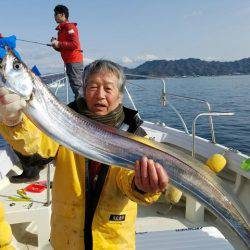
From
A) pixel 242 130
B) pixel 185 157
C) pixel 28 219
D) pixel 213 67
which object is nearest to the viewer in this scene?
pixel 185 157

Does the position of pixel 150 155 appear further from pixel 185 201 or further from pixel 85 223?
pixel 185 201

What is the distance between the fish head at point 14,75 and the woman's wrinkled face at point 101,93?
67cm

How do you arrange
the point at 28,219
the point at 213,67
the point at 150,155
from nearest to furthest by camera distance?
the point at 150,155
the point at 28,219
the point at 213,67

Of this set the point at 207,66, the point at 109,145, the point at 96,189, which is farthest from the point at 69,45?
the point at 207,66

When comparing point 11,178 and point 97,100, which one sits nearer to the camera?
point 97,100

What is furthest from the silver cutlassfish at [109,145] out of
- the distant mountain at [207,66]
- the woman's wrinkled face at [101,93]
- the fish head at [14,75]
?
the distant mountain at [207,66]

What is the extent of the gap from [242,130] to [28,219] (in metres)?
16.5

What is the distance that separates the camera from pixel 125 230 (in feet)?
9.32

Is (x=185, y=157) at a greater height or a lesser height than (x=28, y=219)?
greater

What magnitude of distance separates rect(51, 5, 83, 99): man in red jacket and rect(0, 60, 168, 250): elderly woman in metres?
5.47

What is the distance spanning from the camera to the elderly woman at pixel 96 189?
270cm

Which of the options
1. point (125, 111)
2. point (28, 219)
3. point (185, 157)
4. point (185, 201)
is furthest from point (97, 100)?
point (185, 201)

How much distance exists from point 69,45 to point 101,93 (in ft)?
19.0

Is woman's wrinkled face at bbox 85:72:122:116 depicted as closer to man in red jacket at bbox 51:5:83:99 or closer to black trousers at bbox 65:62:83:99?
man in red jacket at bbox 51:5:83:99
